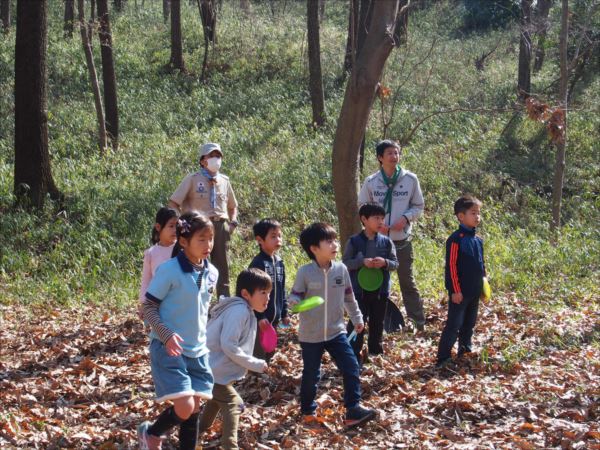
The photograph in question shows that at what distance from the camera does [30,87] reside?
14.4 metres

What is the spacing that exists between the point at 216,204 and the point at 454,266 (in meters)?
3.16

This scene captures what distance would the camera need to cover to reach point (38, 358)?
852 cm

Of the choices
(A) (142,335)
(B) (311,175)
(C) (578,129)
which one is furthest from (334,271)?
(C) (578,129)

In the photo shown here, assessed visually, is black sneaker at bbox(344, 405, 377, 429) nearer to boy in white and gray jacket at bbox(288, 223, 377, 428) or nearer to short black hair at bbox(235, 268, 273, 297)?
→ boy in white and gray jacket at bbox(288, 223, 377, 428)

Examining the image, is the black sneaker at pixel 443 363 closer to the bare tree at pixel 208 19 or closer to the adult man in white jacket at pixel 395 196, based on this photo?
the adult man in white jacket at pixel 395 196

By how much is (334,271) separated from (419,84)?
21.6 metres

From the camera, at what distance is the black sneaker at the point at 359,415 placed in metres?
6.05

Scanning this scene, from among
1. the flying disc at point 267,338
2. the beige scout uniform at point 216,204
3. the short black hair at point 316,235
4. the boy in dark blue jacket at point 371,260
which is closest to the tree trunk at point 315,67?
the beige scout uniform at point 216,204

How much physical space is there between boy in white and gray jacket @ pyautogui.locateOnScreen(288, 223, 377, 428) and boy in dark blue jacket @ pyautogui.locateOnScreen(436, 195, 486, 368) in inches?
64.8

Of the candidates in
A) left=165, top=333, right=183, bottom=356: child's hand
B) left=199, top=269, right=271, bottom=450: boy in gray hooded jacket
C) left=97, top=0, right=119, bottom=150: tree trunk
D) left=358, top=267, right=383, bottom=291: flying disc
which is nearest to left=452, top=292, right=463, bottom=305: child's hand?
left=358, top=267, right=383, bottom=291: flying disc

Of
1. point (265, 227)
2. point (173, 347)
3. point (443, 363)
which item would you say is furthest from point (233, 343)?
point (443, 363)

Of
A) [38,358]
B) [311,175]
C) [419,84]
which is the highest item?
[419,84]

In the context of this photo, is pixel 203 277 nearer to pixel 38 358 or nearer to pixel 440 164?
pixel 38 358

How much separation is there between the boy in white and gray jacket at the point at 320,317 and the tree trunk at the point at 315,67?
50.6 ft
